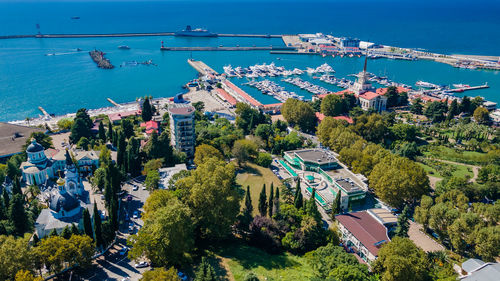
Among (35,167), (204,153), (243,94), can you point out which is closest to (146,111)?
(204,153)

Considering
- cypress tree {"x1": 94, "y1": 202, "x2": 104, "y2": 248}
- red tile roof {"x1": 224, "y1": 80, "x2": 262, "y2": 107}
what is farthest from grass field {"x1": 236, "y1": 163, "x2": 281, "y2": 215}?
red tile roof {"x1": 224, "y1": 80, "x2": 262, "y2": 107}

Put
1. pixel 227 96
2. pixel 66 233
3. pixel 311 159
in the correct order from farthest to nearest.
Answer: pixel 227 96 < pixel 311 159 < pixel 66 233

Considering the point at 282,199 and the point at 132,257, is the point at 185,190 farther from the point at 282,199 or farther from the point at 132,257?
Answer: the point at 282,199

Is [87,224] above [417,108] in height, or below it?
below

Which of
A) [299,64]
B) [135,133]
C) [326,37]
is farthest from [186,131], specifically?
[326,37]

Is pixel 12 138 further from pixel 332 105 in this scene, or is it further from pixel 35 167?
pixel 332 105

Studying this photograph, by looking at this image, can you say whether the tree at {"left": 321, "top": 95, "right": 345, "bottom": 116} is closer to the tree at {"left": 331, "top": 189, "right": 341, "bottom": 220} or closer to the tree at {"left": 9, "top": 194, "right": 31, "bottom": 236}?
the tree at {"left": 331, "top": 189, "right": 341, "bottom": 220}
